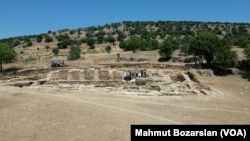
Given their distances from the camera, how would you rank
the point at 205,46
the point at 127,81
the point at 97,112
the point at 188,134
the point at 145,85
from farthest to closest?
the point at 205,46 → the point at 127,81 → the point at 145,85 → the point at 97,112 → the point at 188,134

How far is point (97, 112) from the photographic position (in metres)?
23.5

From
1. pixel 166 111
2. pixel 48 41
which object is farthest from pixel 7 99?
pixel 48 41

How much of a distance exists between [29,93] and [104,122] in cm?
1114

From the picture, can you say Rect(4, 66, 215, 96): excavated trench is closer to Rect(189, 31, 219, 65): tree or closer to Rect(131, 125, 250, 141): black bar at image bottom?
Rect(189, 31, 219, 65): tree

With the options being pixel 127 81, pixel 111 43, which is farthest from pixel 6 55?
pixel 111 43

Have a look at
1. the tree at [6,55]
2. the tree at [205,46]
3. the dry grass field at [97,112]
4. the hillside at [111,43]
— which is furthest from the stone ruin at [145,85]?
the hillside at [111,43]

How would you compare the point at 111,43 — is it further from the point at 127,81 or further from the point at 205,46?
the point at 127,81

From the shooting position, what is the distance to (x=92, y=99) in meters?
28.5

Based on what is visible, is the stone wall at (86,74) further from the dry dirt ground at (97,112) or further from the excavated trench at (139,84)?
the dry dirt ground at (97,112)

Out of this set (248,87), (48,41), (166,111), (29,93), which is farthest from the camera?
(48,41)

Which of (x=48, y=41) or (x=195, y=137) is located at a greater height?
(x=48, y=41)

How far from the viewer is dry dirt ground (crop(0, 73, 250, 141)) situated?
65.3 ft

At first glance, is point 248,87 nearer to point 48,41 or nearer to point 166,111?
point 166,111

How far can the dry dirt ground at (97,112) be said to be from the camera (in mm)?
19891
